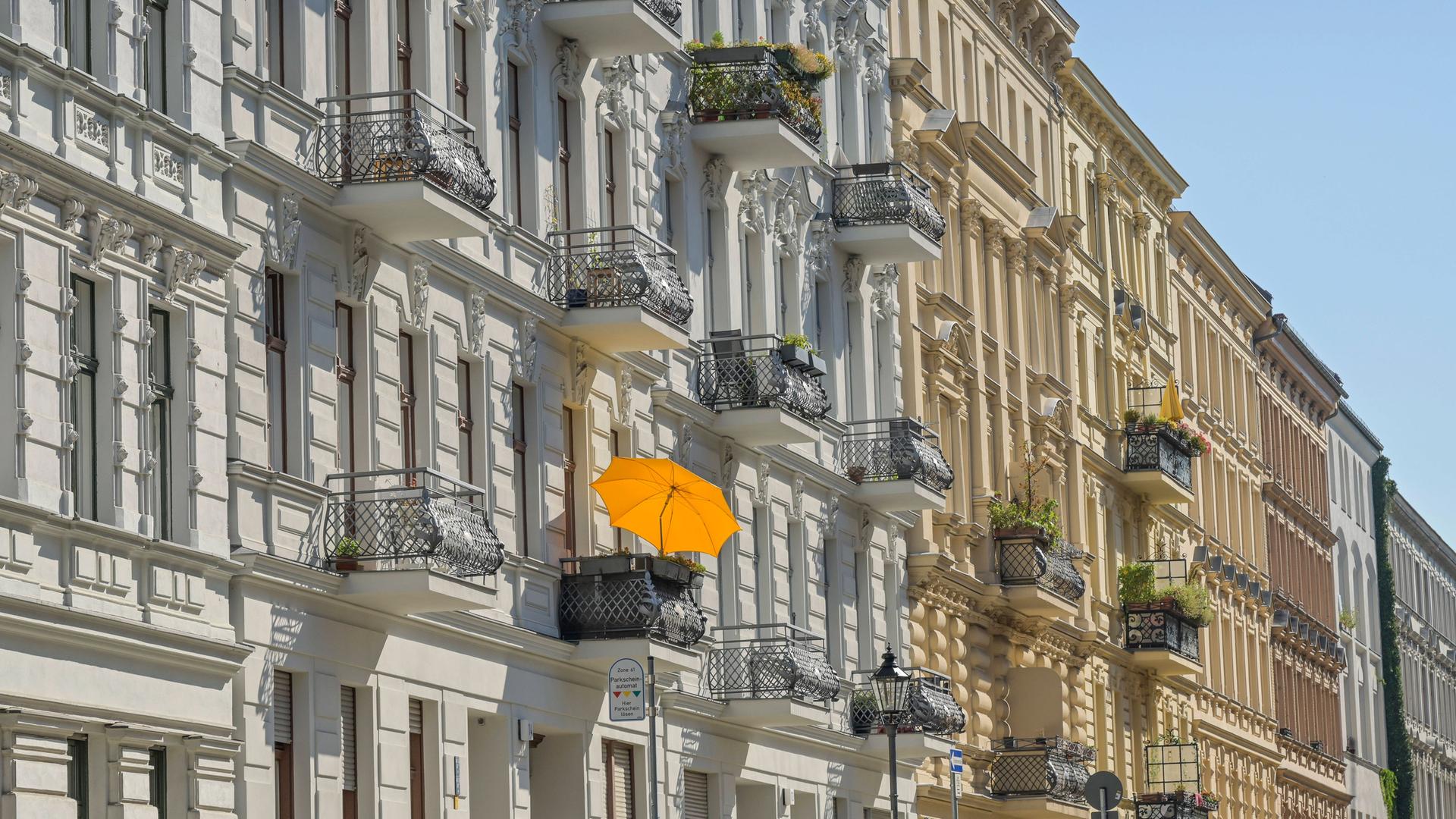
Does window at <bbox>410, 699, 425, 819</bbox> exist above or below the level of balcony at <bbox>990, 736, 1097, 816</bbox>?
below

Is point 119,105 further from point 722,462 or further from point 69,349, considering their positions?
point 722,462

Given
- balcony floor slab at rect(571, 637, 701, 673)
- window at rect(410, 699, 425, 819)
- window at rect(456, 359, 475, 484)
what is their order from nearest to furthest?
window at rect(410, 699, 425, 819) → window at rect(456, 359, 475, 484) → balcony floor slab at rect(571, 637, 701, 673)

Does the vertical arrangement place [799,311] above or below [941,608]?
above

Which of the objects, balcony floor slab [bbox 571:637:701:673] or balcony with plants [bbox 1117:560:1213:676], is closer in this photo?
balcony floor slab [bbox 571:637:701:673]

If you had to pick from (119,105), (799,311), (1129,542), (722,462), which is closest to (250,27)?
(119,105)

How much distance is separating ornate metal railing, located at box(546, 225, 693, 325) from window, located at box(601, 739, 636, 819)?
16.9ft

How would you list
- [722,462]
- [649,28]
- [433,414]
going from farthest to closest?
1. [722,462]
2. [649,28]
3. [433,414]

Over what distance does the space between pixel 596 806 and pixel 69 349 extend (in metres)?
11.6

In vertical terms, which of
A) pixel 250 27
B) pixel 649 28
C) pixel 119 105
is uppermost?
pixel 649 28

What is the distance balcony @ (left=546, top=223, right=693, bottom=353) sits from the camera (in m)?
30.4

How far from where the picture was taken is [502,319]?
2920 cm

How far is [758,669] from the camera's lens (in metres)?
34.6

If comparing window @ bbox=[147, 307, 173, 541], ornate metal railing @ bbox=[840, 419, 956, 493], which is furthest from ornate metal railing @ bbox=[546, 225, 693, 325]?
ornate metal railing @ bbox=[840, 419, 956, 493]

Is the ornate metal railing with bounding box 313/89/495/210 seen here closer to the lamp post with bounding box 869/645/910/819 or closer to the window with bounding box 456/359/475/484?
the window with bounding box 456/359/475/484
